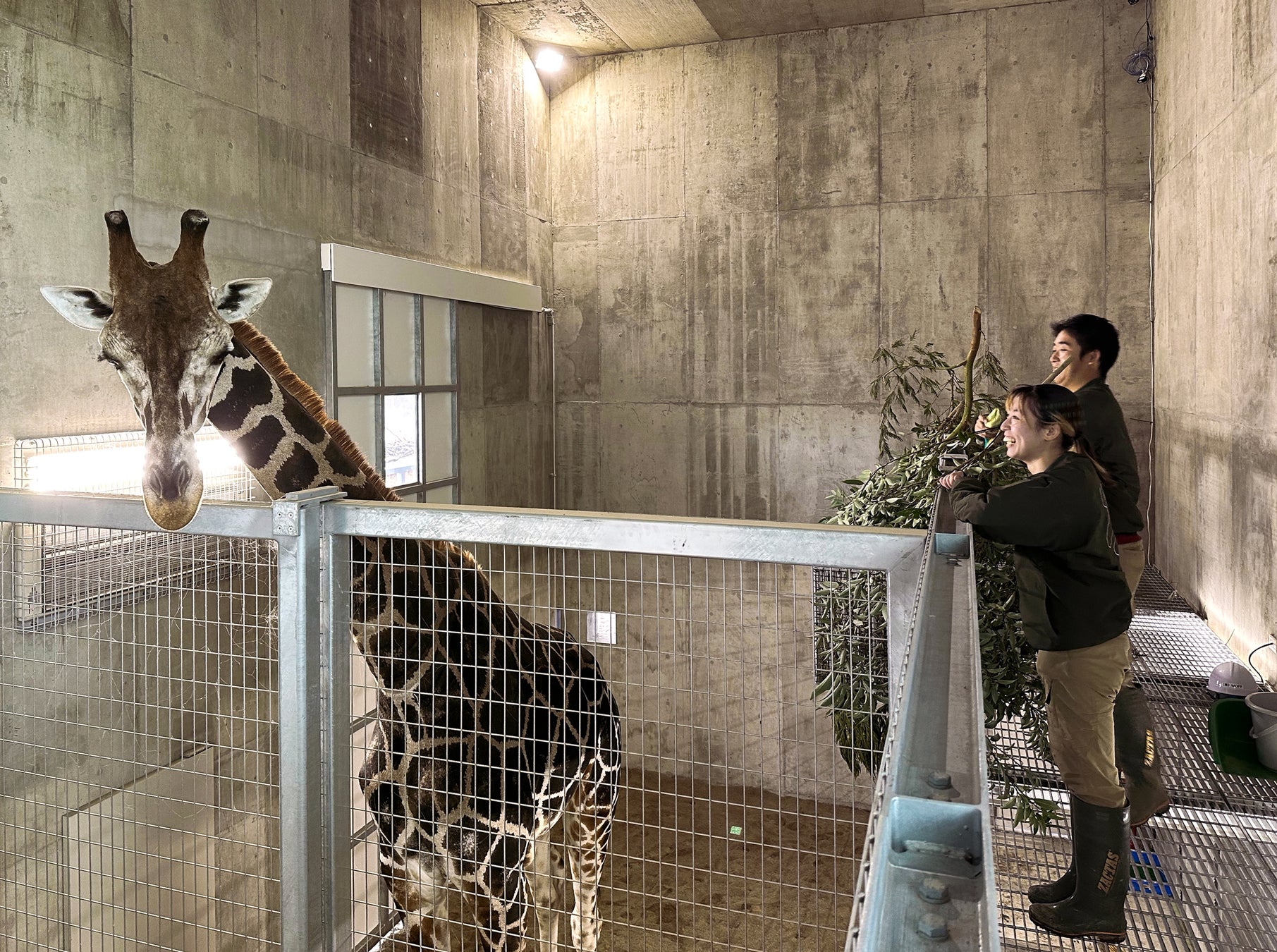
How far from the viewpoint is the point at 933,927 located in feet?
1.37

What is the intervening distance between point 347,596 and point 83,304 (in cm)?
96

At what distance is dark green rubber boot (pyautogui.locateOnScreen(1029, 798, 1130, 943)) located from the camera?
6.86ft

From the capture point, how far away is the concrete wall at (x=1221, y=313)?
317 cm

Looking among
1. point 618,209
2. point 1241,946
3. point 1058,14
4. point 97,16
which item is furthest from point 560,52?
point 1241,946

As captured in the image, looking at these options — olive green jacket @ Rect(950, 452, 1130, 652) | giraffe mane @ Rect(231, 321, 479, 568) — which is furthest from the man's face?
giraffe mane @ Rect(231, 321, 479, 568)

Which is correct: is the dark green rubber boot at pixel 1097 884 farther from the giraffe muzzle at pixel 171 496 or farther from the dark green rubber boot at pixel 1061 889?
the giraffe muzzle at pixel 171 496

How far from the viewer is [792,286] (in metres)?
7.25

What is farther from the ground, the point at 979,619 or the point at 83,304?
the point at 83,304

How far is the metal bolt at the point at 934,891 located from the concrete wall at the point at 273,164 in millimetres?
3722

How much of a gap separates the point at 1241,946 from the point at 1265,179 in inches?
100

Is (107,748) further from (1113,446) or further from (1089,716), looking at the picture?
(1113,446)

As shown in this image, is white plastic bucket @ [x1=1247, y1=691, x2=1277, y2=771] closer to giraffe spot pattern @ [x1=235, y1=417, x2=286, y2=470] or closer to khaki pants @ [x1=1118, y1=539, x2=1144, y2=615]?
khaki pants @ [x1=1118, y1=539, x2=1144, y2=615]

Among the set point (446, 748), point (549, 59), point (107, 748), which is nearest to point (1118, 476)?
point (446, 748)

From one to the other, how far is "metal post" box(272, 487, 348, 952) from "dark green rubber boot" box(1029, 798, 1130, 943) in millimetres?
1645
